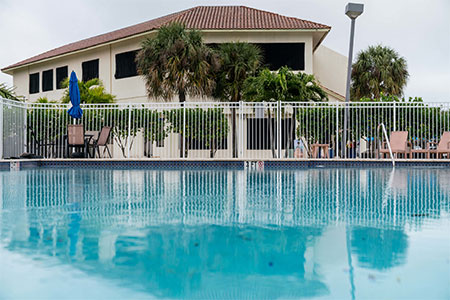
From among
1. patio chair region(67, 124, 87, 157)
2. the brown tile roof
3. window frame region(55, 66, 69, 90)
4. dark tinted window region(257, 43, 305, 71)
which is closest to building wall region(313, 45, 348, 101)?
the brown tile roof

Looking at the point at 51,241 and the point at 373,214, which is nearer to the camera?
the point at 51,241

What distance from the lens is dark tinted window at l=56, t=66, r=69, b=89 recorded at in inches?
1070

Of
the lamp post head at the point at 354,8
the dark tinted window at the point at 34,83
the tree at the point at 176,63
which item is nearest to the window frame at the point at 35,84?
the dark tinted window at the point at 34,83

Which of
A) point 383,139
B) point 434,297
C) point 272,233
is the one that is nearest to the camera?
point 434,297

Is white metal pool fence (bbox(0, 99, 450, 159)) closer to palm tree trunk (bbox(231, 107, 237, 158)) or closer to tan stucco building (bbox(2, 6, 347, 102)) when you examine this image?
palm tree trunk (bbox(231, 107, 237, 158))

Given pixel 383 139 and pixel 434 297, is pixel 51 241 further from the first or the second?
pixel 383 139

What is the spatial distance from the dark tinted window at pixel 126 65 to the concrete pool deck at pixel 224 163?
1057 centimetres

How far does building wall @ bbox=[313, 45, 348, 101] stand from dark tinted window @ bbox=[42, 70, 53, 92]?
51.6ft

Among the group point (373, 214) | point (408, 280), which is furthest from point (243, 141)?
point (408, 280)

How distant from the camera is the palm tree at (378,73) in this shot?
25.9m

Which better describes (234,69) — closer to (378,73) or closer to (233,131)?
(233,131)

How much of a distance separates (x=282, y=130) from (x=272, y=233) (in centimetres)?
1121

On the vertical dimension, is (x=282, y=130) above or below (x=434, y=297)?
above

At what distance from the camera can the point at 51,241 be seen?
3.02 meters
